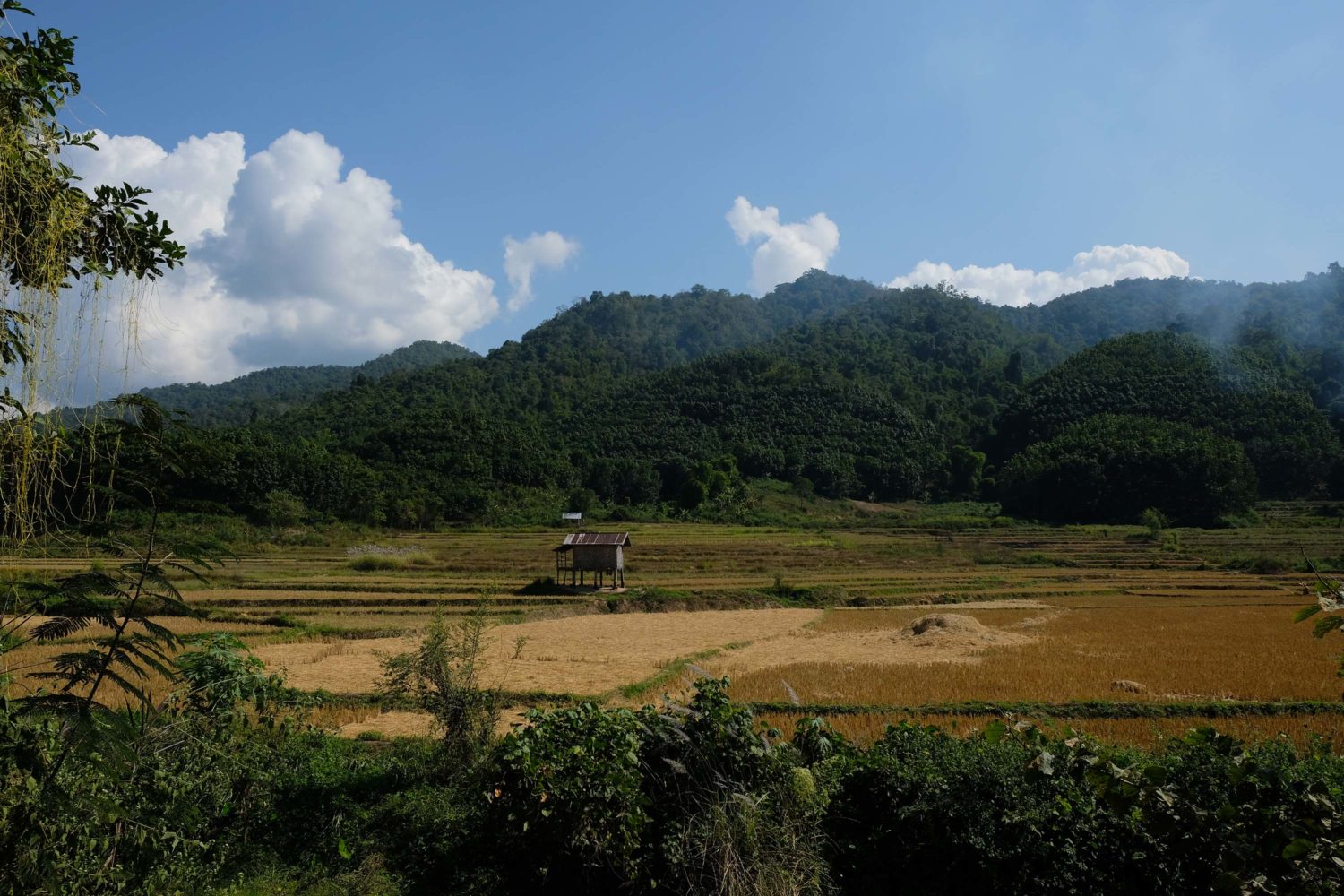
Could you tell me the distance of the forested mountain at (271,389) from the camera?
121 m

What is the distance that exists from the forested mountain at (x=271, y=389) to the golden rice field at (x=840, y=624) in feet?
271

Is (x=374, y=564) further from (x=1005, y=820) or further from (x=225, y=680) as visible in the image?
(x=1005, y=820)

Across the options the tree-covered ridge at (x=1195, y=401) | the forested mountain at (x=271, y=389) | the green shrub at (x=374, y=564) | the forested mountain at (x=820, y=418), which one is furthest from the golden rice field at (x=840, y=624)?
the forested mountain at (x=271, y=389)

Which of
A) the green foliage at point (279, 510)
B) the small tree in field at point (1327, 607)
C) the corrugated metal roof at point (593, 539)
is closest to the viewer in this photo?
the small tree in field at point (1327, 607)

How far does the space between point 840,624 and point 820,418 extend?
9184 centimetres

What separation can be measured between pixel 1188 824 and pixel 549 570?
127ft

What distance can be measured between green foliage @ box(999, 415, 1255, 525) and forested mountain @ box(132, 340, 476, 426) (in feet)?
307

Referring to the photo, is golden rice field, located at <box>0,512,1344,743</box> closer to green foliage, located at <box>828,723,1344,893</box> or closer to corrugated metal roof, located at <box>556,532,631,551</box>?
green foliage, located at <box>828,723,1344,893</box>

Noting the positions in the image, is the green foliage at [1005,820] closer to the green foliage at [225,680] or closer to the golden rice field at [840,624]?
the golden rice field at [840,624]

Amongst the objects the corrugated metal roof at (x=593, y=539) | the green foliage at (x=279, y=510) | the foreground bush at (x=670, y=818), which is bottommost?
the foreground bush at (x=670, y=818)

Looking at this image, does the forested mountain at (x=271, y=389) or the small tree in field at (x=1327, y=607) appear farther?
the forested mountain at (x=271, y=389)

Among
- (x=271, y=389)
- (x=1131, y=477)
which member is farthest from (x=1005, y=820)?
(x=271, y=389)

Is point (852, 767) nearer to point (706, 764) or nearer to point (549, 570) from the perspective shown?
point (706, 764)

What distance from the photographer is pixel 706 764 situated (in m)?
6.22
